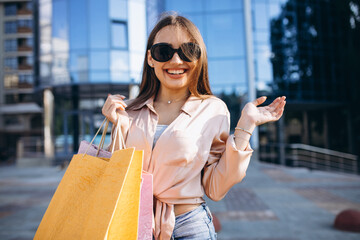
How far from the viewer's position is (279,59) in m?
20.6

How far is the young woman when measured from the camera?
168cm

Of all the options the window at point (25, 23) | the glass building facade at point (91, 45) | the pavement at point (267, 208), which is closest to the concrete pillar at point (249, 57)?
the glass building facade at point (91, 45)

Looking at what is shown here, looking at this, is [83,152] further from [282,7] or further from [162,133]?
[282,7]

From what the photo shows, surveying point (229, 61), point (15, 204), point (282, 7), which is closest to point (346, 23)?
point (282, 7)

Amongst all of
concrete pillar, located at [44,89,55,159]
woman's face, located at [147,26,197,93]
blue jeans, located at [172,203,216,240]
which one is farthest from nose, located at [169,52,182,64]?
concrete pillar, located at [44,89,55,159]

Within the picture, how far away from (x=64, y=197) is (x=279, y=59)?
20.9 meters

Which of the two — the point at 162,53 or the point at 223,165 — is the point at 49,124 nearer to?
the point at 162,53

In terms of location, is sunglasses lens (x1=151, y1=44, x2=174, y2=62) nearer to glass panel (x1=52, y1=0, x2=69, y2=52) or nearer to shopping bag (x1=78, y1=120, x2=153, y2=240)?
shopping bag (x1=78, y1=120, x2=153, y2=240)

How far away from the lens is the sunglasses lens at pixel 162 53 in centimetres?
183

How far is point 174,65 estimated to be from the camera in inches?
73.5

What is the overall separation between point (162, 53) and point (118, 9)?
59.8 ft

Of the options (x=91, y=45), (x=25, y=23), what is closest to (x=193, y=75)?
(x=91, y=45)

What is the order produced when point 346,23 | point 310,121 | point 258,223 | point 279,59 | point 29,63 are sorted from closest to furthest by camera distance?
1. point 258,223
2. point 279,59
3. point 346,23
4. point 310,121
5. point 29,63

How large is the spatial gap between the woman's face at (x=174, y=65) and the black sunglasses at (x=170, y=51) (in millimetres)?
22
